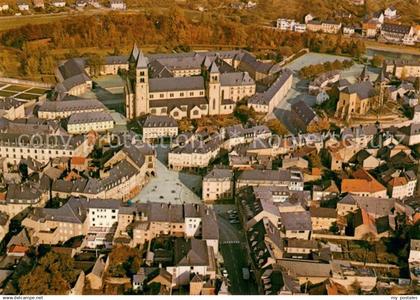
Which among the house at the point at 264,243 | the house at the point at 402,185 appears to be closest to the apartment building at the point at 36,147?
the house at the point at 264,243

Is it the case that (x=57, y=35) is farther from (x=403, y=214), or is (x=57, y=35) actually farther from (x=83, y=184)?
(x=403, y=214)

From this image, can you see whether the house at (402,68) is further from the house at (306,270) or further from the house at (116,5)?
the house at (116,5)

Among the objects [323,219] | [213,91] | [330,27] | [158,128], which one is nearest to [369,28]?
[330,27]

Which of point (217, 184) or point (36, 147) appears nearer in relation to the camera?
point (217, 184)

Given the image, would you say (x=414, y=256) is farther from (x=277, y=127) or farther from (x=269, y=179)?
(x=277, y=127)

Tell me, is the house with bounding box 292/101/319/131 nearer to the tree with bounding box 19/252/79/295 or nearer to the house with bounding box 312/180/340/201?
the house with bounding box 312/180/340/201

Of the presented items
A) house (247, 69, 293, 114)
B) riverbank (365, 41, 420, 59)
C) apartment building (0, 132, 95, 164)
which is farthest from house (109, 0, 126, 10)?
apartment building (0, 132, 95, 164)
